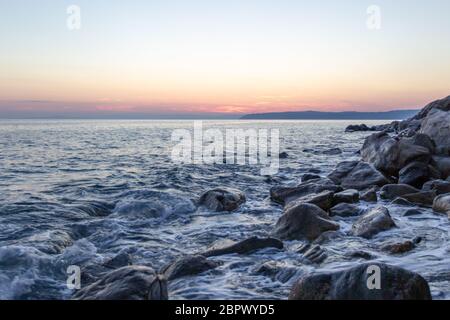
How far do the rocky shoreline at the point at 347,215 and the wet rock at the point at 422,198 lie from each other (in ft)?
0.09

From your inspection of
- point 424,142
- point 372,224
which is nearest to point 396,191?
point 372,224

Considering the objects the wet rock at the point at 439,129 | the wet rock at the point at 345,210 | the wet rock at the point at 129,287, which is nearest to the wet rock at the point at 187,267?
the wet rock at the point at 129,287

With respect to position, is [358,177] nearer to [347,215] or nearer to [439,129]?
[347,215]

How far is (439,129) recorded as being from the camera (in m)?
17.1

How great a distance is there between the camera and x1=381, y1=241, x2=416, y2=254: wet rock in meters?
7.56

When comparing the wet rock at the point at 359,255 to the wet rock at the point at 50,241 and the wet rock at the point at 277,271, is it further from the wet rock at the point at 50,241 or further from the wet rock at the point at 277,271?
the wet rock at the point at 50,241

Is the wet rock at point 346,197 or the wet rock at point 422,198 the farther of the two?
the wet rock at point 346,197

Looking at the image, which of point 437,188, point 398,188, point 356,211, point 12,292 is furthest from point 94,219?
point 437,188

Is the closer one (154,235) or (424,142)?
(154,235)

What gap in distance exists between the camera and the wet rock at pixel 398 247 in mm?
7560

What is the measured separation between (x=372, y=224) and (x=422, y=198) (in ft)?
11.9

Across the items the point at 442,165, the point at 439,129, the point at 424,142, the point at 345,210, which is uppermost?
the point at 439,129
